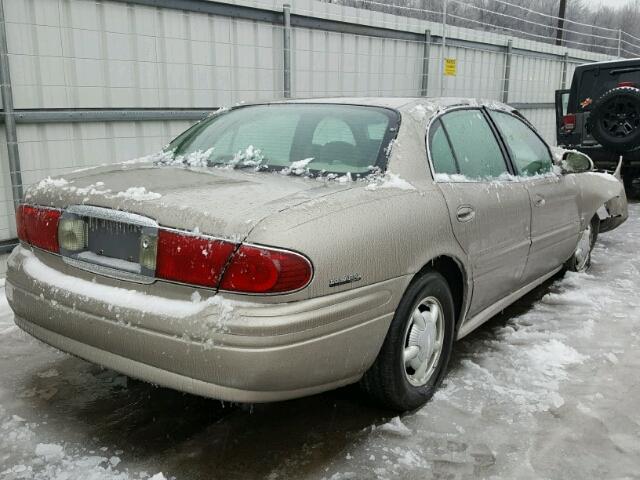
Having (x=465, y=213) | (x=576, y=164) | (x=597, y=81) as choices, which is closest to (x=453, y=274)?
(x=465, y=213)

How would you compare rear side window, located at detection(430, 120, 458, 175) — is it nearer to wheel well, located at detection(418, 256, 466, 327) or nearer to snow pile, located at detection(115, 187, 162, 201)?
wheel well, located at detection(418, 256, 466, 327)

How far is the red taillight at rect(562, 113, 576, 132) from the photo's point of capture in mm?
9273

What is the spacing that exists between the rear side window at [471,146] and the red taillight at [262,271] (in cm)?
116

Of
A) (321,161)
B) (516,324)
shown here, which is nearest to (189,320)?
(321,161)

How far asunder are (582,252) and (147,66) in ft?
14.7

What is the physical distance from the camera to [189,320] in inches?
84.0


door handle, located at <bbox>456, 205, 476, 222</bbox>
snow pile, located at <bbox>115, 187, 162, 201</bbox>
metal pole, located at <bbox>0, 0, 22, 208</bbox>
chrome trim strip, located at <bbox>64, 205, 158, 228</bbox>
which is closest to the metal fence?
metal pole, located at <bbox>0, 0, 22, 208</bbox>

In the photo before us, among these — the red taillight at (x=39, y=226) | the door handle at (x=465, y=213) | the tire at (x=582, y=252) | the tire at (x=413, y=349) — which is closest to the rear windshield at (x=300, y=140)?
the door handle at (x=465, y=213)

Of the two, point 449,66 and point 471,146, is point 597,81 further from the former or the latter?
point 471,146

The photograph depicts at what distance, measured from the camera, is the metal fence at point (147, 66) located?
5.23 meters

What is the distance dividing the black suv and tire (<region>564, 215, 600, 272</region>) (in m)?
2.89

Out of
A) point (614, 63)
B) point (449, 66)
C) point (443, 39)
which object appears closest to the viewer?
point (614, 63)

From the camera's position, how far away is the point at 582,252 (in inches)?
204

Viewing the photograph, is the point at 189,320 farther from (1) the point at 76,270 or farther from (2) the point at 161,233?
(1) the point at 76,270
